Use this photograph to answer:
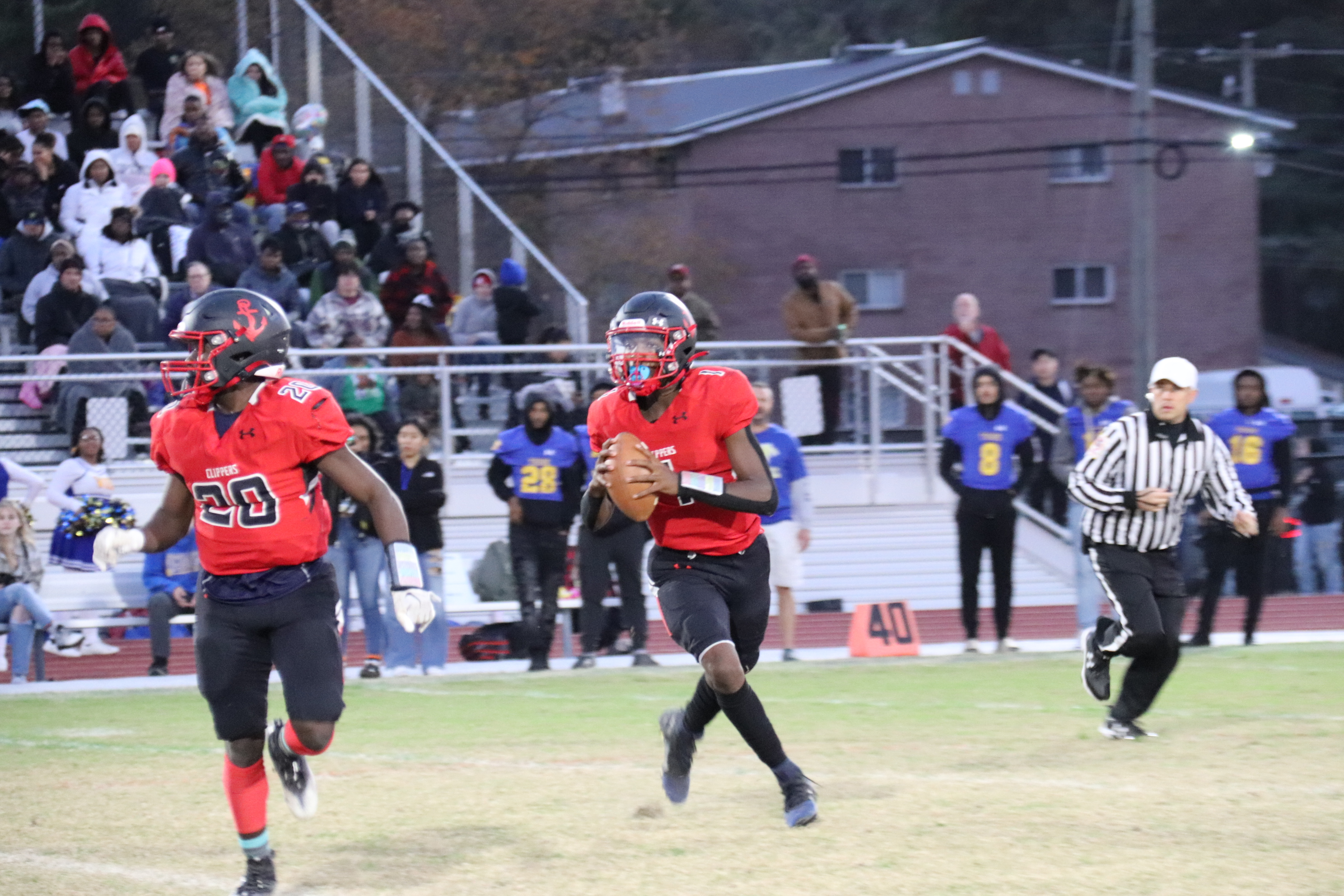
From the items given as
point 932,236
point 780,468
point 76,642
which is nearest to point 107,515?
point 76,642

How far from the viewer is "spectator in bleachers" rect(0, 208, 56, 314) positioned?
54.8 feet

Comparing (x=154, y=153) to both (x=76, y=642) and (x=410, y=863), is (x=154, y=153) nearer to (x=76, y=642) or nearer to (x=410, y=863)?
(x=76, y=642)

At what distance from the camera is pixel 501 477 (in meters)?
12.9

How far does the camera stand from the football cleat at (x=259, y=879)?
219 inches

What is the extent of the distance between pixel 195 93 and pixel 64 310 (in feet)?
12.7

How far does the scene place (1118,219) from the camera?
1492 inches

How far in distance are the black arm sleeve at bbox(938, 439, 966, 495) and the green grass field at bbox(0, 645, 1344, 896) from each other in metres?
2.30

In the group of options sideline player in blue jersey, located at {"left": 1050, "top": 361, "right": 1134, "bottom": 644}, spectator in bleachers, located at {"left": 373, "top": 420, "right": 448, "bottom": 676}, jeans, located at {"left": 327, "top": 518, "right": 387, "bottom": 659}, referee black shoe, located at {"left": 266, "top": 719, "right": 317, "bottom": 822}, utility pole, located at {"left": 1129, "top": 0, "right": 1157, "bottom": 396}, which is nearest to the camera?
referee black shoe, located at {"left": 266, "top": 719, "right": 317, "bottom": 822}

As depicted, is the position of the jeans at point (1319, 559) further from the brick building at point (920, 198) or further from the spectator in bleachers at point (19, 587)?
the brick building at point (920, 198)

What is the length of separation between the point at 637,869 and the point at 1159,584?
3612 mm

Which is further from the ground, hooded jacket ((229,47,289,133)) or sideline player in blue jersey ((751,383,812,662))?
hooded jacket ((229,47,289,133))

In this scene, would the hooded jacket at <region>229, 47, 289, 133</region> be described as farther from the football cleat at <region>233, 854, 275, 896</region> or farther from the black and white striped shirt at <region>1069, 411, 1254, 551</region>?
the football cleat at <region>233, 854, 275, 896</region>

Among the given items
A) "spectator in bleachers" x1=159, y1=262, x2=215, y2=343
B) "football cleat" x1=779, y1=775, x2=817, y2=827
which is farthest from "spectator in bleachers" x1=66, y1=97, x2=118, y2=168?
"football cleat" x1=779, y1=775, x2=817, y2=827

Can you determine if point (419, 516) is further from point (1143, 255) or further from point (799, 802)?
point (1143, 255)
